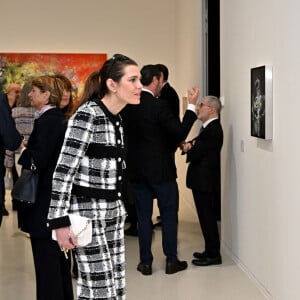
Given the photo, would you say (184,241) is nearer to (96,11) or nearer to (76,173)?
(76,173)

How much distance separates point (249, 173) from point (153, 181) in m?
0.79

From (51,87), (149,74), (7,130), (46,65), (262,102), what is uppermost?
(46,65)

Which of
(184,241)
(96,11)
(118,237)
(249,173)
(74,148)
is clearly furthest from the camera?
(96,11)

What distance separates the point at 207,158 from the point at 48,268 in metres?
2.00

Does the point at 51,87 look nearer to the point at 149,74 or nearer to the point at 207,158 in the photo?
the point at 149,74

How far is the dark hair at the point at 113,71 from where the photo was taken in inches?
106

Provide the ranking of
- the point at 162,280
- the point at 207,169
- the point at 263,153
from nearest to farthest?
the point at 263,153 → the point at 162,280 → the point at 207,169

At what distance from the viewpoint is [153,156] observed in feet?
15.4

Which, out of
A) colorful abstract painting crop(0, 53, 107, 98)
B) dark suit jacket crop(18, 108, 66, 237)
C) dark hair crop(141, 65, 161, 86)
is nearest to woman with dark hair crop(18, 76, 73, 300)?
dark suit jacket crop(18, 108, 66, 237)

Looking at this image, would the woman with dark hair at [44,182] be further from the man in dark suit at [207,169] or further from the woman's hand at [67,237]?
the man in dark suit at [207,169]

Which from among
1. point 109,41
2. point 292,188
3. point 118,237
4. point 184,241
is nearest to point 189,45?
point 109,41

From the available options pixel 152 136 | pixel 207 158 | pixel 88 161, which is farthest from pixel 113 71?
pixel 207 158

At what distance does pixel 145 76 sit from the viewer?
4.76 m

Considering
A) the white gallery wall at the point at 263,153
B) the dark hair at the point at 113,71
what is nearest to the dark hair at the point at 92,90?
the dark hair at the point at 113,71
